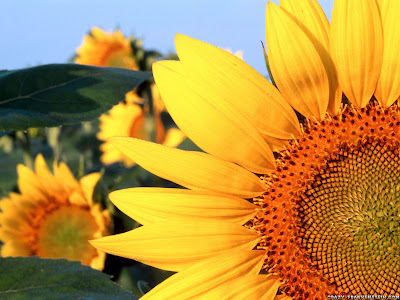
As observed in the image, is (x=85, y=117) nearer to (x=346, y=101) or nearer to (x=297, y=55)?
(x=297, y=55)

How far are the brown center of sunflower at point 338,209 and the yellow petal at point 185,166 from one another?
0.09 meters

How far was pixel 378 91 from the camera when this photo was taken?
3.96 ft

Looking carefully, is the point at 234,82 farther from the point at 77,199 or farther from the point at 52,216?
the point at 52,216

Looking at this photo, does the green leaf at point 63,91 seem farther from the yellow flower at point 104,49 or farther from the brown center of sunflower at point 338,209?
the yellow flower at point 104,49

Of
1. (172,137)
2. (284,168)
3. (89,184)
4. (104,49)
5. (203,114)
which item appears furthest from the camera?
(104,49)

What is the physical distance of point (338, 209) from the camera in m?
1.19

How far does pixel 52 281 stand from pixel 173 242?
0.24 m

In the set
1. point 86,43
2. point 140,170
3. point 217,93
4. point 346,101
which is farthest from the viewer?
point 86,43

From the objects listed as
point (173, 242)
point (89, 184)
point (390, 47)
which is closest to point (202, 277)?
point (173, 242)

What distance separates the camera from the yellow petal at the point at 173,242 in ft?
3.70

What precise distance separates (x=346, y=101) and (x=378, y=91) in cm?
7

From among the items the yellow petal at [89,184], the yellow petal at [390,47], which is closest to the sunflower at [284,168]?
the yellow petal at [390,47]

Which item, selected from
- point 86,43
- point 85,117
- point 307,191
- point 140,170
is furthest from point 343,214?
point 86,43

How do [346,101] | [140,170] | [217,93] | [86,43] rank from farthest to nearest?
[86,43] < [140,170] < [346,101] < [217,93]
